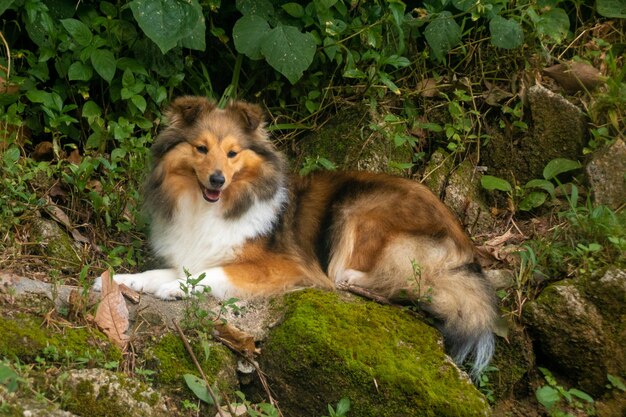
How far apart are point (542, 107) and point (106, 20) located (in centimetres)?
326

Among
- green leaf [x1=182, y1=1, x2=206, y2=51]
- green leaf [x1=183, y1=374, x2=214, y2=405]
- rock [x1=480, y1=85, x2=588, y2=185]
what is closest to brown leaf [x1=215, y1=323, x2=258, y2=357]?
green leaf [x1=183, y1=374, x2=214, y2=405]

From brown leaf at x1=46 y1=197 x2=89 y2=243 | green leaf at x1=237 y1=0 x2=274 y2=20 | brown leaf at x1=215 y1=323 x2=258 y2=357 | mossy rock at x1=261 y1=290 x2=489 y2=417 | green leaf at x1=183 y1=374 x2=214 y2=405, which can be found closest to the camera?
green leaf at x1=183 y1=374 x2=214 y2=405

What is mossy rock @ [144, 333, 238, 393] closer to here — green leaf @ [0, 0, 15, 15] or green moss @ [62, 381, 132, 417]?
green moss @ [62, 381, 132, 417]

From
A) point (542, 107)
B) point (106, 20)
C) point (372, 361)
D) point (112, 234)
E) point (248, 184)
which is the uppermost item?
point (542, 107)

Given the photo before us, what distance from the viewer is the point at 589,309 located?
467cm

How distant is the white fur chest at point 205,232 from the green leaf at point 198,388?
1230 mm

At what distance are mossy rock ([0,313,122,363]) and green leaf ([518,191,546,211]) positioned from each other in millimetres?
3318

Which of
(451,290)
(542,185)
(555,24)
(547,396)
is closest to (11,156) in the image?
(451,290)

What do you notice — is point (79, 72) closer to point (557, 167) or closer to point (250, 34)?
point (250, 34)

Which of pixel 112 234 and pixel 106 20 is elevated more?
pixel 106 20

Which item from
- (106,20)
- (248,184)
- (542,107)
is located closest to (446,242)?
(248,184)

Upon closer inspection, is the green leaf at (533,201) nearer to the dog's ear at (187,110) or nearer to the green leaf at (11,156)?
the dog's ear at (187,110)

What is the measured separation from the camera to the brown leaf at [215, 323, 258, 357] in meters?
4.25

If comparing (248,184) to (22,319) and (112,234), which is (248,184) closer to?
(112,234)
